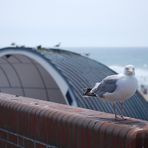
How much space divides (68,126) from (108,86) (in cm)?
60

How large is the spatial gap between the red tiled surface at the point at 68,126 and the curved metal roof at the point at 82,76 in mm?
→ 8244

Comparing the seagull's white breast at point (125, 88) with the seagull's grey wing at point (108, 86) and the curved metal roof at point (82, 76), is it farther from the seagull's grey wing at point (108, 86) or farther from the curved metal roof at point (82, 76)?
the curved metal roof at point (82, 76)

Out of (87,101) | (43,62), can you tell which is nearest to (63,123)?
(87,101)

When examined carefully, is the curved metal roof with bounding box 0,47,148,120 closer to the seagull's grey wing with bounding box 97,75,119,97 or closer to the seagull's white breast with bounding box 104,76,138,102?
the seagull's grey wing with bounding box 97,75,119,97

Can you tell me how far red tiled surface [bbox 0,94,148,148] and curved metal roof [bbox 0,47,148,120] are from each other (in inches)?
325

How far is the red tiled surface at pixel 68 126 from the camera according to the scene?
473 cm

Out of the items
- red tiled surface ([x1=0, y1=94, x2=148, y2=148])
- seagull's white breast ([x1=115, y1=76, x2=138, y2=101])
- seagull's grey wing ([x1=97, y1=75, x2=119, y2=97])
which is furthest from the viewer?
seagull's grey wing ([x1=97, y1=75, x2=119, y2=97])

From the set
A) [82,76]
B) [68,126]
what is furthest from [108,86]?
[82,76]

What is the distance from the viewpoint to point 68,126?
215 inches

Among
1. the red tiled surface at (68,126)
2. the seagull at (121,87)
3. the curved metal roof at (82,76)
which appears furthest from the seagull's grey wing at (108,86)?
the curved metal roof at (82,76)

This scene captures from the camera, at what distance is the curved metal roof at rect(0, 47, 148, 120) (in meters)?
15.5

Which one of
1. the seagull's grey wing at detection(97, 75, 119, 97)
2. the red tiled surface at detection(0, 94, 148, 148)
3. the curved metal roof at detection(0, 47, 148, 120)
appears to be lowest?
the curved metal roof at detection(0, 47, 148, 120)

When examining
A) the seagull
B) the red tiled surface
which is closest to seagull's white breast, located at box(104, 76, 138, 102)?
the seagull

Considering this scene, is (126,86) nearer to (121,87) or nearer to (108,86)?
(121,87)
